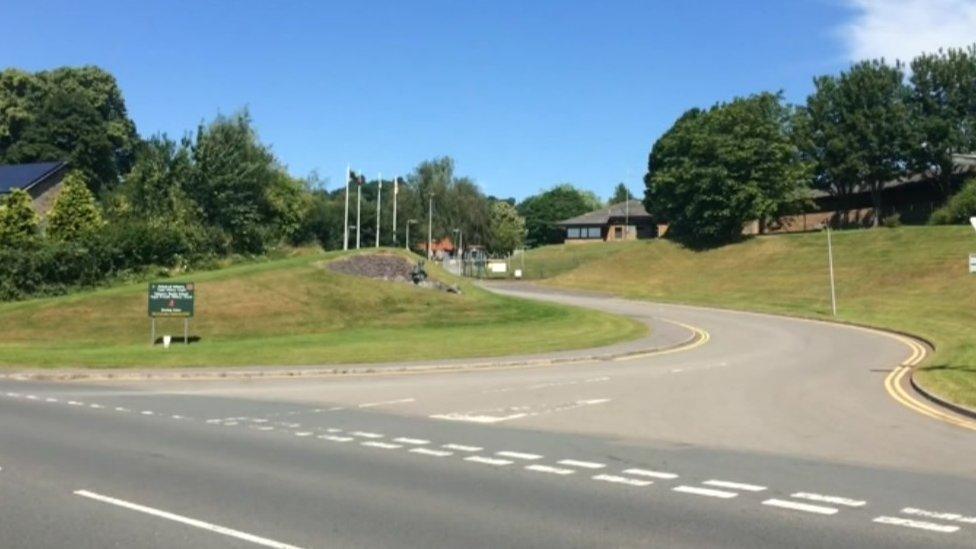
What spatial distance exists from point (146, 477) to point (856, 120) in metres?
85.3

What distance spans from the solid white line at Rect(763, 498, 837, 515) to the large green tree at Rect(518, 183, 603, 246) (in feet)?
512

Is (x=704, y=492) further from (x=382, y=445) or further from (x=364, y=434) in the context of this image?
(x=364, y=434)

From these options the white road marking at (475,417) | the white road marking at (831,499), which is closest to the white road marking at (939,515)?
the white road marking at (831,499)

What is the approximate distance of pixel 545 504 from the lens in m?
8.56

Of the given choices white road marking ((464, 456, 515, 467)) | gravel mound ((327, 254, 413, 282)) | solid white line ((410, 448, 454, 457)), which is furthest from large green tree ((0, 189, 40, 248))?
white road marking ((464, 456, 515, 467))

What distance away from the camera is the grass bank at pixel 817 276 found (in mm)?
49156

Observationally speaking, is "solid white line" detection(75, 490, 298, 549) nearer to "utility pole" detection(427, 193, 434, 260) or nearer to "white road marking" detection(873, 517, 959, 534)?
"white road marking" detection(873, 517, 959, 534)

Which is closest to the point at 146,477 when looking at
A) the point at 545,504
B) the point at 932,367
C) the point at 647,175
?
the point at 545,504

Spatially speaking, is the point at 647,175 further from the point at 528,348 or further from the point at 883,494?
the point at 883,494

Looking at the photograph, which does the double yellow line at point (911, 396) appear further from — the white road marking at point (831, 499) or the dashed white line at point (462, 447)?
the dashed white line at point (462, 447)

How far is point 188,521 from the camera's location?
781 centimetres

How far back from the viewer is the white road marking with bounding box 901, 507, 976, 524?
7.91 metres

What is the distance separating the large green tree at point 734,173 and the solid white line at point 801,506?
78.4 metres

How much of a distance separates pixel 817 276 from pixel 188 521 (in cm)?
6714
